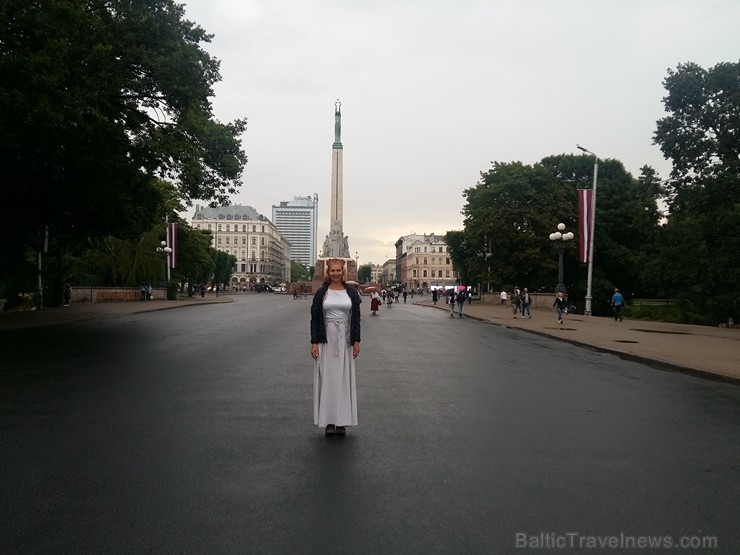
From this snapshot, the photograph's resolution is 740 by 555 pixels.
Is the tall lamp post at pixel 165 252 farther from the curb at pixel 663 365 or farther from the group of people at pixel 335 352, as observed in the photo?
the group of people at pixel 335 352

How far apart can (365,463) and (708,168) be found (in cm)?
2956

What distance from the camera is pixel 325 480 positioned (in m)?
4.90

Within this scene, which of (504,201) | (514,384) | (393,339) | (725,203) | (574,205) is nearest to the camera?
(514,384)

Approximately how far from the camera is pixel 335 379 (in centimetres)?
619

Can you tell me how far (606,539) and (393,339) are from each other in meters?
14.7

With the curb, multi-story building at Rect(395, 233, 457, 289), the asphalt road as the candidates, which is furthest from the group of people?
multi-story building at Rect(395, 233, 457, 289)

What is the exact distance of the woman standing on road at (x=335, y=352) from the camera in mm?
6195

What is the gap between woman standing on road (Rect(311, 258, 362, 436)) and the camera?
6195mm

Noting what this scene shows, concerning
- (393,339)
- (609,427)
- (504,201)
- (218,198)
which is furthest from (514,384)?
(504,201)

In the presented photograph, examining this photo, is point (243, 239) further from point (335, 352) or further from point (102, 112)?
point (335, 352)

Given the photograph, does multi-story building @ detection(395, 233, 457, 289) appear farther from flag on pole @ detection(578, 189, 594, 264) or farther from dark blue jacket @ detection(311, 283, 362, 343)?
dark blue jacket @ detection(311, 283, 362, 343)

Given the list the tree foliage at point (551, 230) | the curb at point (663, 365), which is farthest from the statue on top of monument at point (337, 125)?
the curb at point (663, 365)

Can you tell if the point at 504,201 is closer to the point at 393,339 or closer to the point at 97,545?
the point at 393,339

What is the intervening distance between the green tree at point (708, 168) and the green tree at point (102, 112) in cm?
2152
